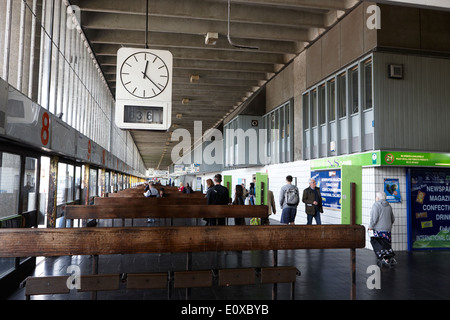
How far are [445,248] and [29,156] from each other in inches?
339

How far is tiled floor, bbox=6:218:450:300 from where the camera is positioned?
4.29m

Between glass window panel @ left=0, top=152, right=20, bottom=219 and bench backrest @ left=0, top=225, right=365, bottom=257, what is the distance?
75.8 inches

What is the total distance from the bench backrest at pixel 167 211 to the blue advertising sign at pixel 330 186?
3.49 m

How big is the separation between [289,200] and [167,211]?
132 inches

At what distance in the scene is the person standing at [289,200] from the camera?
323 inches

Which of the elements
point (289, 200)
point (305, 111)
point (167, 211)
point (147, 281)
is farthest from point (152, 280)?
point (305, 111)

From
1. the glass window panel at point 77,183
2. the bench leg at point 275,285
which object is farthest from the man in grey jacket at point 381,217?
the glass window panel at point 77,183

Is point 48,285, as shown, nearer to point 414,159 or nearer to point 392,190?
point 392,190

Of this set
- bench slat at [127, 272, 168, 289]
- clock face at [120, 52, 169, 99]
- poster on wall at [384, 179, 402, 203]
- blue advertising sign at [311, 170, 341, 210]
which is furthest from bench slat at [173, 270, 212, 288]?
blue advertising sign at [311, 170, 341, 210]

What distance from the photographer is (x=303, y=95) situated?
10.9 metres

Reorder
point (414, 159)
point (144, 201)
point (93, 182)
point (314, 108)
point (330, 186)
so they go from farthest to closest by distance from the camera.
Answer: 1. point (93, 182)
2. point (314, 108)
3. point (330, 186)
4. point (144, 201)
5. point (414, 159)

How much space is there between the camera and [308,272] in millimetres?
5523
